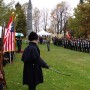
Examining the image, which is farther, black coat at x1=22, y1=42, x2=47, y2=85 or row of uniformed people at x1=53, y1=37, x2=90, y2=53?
row of uniformed people at x1=53, y1=37, x2=90, y2=53

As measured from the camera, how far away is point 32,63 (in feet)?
Result: 31.6

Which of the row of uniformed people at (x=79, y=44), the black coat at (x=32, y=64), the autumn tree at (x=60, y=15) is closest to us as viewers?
the black coat at (x=32, y=64)

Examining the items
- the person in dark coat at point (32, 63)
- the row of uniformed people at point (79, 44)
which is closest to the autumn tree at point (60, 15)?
the row of uniformed people at point (79, 44)

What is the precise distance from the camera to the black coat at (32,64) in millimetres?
9453

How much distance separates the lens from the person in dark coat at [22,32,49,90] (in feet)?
31.0

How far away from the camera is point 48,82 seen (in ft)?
43.5

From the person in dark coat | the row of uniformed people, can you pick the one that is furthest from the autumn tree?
the person in dark coat

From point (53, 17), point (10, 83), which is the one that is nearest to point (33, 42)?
point (10, 83)

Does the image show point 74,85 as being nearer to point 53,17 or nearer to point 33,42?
point 33,42

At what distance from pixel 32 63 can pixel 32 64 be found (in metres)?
0.03

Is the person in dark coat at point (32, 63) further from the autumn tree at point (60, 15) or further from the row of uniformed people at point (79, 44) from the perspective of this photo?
the autumn tree at point (60, 15)

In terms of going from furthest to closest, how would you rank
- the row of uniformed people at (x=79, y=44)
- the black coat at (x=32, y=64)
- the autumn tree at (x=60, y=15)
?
the autumn tree at (x=60, y=15) < the row of uniformed people at (x=79, y=44) < the black coat at (x=32, y=64)

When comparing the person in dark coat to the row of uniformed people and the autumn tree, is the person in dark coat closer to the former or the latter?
the row of uniformed people

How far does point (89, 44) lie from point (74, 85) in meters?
27.4
